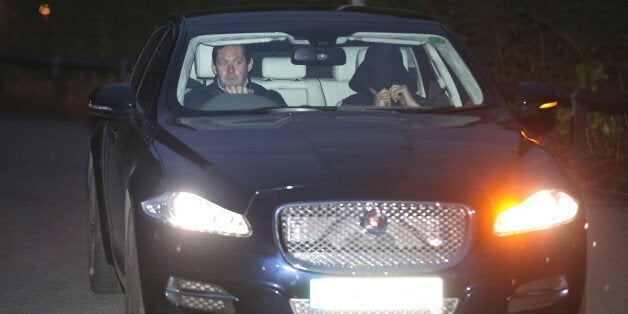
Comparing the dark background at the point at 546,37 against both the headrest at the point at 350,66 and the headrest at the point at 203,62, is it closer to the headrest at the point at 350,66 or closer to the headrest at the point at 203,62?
the headrest at the point at 350,66

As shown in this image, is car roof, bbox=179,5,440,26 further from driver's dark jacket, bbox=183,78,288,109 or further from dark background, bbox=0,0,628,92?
dark background, bbox=0,0,628,92

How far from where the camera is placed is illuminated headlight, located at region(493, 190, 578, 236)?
5.89 m

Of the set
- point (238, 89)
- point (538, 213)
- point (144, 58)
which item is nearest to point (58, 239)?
point (144, 58)

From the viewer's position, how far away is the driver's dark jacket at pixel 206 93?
755 centimetres

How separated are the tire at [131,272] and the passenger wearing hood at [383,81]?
1620 millimetres

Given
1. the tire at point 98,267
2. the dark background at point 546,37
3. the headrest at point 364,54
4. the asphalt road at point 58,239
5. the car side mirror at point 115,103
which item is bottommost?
the asphalt road at point 58,239

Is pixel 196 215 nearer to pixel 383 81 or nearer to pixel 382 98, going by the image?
pixel 382 98

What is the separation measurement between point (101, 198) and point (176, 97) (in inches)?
36.7

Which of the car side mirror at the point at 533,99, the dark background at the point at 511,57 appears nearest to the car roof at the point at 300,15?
the car side mirror at the point at 533,99

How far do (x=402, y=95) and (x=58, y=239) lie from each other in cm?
363

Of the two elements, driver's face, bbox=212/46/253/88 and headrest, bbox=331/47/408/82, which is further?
headrest, bbox=331/47/408/82

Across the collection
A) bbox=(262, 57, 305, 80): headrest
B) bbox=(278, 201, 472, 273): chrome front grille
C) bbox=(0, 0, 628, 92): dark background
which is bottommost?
bbox=(0, 0, 628, 92): dark background

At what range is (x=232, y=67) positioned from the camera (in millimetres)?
7895

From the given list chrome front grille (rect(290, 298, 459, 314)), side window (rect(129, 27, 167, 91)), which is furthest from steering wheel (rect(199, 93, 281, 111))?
chrome front grille (rect(290, 298, 459, 314))
